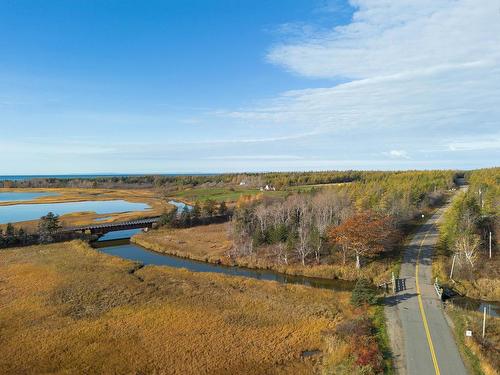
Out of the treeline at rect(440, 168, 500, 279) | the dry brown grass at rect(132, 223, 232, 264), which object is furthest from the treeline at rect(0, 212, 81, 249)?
the treeline at rect(440, 168, 500, 279)

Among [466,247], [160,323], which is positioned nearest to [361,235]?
[466,247]

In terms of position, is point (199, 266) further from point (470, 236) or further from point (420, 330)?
point (470, 236)

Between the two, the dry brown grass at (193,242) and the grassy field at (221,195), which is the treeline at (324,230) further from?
the grassy field at (221,195)

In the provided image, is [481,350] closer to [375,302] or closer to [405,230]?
[375,302]

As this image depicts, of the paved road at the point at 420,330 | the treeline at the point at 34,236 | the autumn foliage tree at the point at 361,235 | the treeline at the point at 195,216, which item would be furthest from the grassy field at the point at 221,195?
the paved road at the point at 420,330

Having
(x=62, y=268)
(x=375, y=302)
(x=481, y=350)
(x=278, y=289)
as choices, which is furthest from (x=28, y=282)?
(x=481, y=350)
